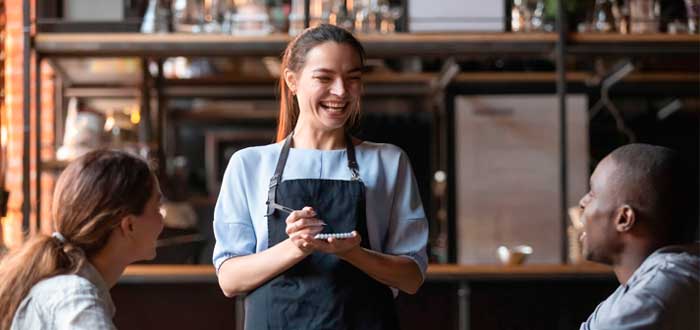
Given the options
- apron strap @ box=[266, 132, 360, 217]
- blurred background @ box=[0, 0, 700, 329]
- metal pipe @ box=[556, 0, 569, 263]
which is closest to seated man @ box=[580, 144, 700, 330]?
apron strap @ box=[266, 132, 360, 217]

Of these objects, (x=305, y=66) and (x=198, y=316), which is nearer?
(x=305, y=66)

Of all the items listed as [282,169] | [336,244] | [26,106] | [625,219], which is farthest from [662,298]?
[26,106]

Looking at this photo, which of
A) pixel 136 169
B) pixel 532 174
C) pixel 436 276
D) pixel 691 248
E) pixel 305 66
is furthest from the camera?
pixel 532 174

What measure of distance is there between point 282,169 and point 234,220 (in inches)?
5.0

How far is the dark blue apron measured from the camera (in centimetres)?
195

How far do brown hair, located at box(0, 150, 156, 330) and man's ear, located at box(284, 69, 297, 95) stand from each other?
0.42 m

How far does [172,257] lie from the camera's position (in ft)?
16.3

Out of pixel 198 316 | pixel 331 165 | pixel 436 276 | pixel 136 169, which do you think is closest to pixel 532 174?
pixel 436 276

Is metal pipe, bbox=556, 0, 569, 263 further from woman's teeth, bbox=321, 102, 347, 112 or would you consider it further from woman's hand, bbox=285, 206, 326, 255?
woman's hand, bbox=285, 206, 326, 255

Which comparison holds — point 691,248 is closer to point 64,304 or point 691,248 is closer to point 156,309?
point 64,304

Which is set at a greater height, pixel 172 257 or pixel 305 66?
pixel 305 66

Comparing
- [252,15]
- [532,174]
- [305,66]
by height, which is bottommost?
[532,174]

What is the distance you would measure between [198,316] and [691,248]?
2627 mm

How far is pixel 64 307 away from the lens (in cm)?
161
